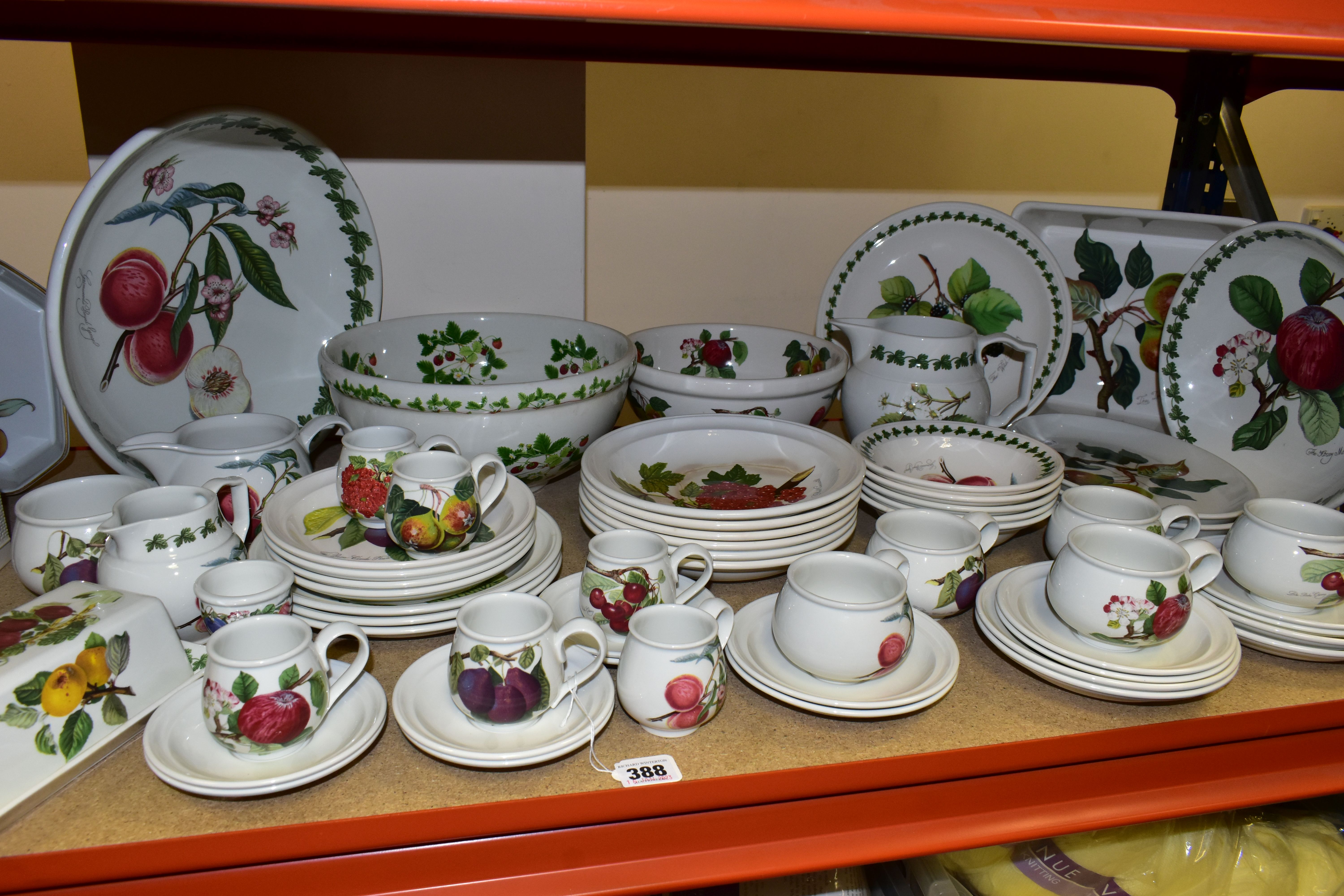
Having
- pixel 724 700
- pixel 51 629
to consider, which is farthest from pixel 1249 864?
pixel 51 629

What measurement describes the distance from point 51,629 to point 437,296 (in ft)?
2.30

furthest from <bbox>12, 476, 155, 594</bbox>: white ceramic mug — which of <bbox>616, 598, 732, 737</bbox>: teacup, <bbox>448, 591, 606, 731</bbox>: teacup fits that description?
<bbox>616, 598, 732, 737</bbox>: teacup

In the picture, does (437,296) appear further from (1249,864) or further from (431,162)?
(1249,864)

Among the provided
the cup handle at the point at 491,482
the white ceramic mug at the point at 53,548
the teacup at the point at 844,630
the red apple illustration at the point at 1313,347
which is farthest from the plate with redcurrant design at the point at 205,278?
the red apple illustration at the point at 1313,347

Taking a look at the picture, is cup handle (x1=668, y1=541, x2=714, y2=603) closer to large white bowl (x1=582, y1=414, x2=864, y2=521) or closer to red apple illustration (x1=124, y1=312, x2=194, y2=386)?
large white bowl (x1=582, y1=414, x2=864, y2=521)

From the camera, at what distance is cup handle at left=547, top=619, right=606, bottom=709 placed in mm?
→ 675

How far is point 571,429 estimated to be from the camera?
949 mm

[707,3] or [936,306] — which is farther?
[936,306]

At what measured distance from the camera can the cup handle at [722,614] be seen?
0.73m

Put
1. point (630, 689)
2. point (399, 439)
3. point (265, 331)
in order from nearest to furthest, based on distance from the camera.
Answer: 1. point (630, 689)
2. point (399, 439)
3. point (265, 331)

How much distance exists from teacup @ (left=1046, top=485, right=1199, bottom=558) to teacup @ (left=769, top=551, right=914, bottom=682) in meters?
0.23

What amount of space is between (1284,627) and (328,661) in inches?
32.0

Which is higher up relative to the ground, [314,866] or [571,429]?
[571,429]

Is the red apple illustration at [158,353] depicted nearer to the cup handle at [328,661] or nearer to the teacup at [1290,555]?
Answer: the cup handle at [328,661]
